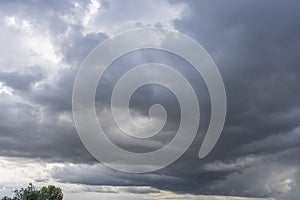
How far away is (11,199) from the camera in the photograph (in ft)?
506

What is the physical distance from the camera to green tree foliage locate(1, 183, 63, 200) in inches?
6161

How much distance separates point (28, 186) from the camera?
15950 centimetres

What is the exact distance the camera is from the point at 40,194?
523 ft

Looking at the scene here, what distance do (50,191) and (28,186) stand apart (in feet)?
31.0

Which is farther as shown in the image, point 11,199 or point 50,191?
point 50,191

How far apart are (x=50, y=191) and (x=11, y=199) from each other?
1602 centimetres

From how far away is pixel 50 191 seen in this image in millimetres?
164875

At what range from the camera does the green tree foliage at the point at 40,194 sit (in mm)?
156500

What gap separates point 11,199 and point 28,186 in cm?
805
